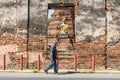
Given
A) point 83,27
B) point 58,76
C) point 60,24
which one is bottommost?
point 58,76

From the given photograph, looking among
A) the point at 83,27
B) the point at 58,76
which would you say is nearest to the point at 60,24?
the point at 83,27

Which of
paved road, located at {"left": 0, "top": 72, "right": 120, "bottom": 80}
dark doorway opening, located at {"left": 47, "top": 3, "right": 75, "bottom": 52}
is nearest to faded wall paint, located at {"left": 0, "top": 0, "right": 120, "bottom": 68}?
dark doorway opening, located at {"left": 47, "top": 3, "right": 75, "bottom": 52}

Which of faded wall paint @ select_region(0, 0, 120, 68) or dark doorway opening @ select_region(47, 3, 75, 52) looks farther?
dark doorway opening @ select_region(47, 3, 75, 52)

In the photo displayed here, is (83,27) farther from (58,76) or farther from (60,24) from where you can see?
(58,76)

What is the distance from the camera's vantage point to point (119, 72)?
70.7 ft

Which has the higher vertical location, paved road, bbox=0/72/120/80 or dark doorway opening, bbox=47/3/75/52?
dark doorway opening, bbox=47/3/75/52

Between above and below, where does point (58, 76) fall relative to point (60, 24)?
below

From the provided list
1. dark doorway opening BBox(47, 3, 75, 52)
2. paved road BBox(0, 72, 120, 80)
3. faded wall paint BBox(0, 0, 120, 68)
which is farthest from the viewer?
dark doorway opening BBox(47, 3, 75, 52)

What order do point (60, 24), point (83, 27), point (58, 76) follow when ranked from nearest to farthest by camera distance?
point (58, 76) → point (83, 27) → point (60, 24)

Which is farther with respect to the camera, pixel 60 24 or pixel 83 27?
pixel 60 24

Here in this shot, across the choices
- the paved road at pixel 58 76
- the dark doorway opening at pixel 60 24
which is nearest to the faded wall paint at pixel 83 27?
the dark doorway opening at pixel 60 24

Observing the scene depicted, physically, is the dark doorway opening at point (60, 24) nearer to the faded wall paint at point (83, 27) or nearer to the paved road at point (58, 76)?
the faded wall paint at point (83, 27)

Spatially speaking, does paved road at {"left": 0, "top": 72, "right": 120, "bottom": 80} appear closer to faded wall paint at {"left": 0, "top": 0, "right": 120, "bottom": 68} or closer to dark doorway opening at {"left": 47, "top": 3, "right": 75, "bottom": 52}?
faded wall paint at {"left": 0, "top": 0, "right": 120, "bottom": 68}

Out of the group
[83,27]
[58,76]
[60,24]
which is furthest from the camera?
[60,24]
